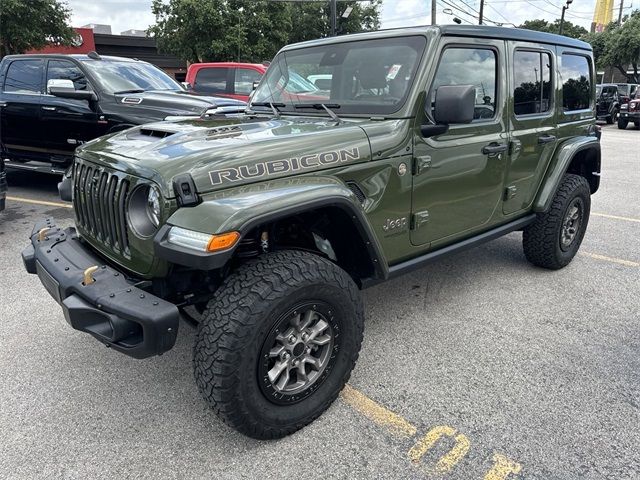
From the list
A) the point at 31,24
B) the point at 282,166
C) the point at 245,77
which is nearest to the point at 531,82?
the point at 282,166

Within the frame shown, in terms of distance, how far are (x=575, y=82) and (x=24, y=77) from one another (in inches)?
281

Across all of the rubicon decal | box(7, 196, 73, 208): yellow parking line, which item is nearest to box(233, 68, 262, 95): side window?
box(7, 196, 73, 208): yellow parking line

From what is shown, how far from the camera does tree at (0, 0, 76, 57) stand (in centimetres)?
1872

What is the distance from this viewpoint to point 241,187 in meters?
2.21

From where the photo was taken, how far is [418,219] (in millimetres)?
2979

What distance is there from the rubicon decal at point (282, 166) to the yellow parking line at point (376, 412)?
1.25m

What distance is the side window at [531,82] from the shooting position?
11.8ft

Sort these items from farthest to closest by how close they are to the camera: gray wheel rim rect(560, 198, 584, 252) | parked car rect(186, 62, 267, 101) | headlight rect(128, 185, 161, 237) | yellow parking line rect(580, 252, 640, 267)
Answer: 1. parked car rect(186, 62, 267, 101)
2. yellow parking line rect(580, 252, 640, 267)
3. gray wheel rim rect(560, 198, 584, 252)
4. headlight rect(128, 185, 161, 237)

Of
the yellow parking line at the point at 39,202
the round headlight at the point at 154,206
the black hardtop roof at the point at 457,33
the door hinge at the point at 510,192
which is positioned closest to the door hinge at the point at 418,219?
the door hinge at the point at 510,192

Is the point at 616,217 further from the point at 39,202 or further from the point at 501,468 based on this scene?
the point at 39,202

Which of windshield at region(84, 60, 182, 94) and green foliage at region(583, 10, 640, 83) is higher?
green foliage at region(583, 10, 640, 83)

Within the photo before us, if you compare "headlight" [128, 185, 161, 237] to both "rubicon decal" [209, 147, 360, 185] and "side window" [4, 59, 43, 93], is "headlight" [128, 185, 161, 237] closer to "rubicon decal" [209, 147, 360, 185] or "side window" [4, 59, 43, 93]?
"rubicon decal" [209, 147, 360, 185]

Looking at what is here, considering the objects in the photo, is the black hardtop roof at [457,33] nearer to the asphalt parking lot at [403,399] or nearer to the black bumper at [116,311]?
the asphalt parking lot at [403,399]

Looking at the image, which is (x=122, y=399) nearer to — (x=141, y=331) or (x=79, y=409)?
(x=79, y=409)
